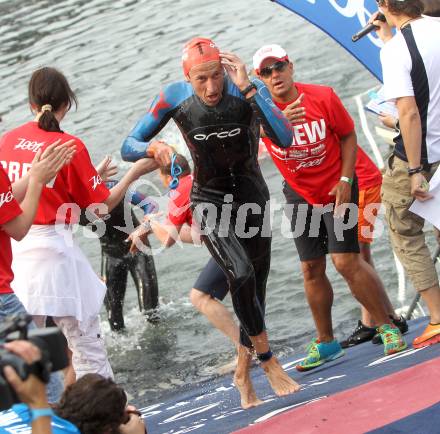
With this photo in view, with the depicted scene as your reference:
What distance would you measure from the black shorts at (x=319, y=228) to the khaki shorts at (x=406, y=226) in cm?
26

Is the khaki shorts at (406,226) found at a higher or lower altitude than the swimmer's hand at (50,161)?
lower

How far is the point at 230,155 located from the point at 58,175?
1007 mm

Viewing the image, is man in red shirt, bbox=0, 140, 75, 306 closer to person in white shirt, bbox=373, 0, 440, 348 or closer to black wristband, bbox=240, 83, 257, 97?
black wristband, bbox=240, 83, 257, 97

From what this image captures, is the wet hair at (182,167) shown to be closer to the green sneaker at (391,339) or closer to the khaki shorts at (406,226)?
the khaki shorts at (406,226)

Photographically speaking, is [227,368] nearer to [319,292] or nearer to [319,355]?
[319,355]

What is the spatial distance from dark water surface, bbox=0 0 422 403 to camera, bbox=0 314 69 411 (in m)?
4.67

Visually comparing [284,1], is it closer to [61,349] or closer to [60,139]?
[60,139]

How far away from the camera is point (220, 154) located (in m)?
6.24

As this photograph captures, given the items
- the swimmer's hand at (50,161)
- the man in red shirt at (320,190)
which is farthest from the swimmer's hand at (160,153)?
the man in red shirt at (320,190)

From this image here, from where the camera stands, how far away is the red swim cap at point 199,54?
6055 millimetres

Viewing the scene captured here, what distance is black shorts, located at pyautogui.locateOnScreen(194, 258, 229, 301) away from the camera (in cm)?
737

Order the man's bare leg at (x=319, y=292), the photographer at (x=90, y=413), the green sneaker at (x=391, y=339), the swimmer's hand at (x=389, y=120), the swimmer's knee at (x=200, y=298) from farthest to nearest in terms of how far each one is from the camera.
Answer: the swimmer's knee at (x=200, y=298) → the man's bare leg at (x=319, y=292) → the swimmer's hand at (x=389, y=120) → the green sneaker at (x=391, y=339) → the photographer at (x=90, y=413)

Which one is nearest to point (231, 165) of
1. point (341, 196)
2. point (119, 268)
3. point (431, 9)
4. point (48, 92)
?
point (341, 196)

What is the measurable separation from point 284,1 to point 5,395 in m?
4.92
